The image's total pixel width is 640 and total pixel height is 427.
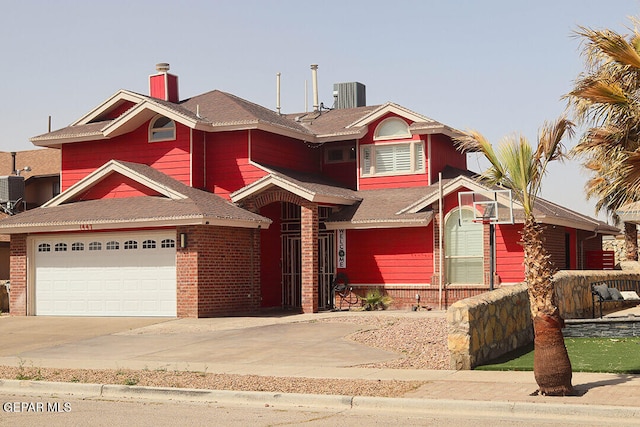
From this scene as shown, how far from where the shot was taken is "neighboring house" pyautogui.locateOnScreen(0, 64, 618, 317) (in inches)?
972

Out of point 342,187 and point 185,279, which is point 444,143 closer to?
point 342,187

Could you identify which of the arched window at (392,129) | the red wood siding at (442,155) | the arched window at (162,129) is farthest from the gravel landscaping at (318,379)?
the arched window at (162,129)

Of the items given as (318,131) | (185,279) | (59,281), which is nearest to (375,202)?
(318,131)

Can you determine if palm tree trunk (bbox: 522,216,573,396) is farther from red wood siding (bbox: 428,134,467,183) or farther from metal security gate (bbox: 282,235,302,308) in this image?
metal security gate (bbox: 282,235,302,308)

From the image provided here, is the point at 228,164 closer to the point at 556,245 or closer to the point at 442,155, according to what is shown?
the point at 442,155

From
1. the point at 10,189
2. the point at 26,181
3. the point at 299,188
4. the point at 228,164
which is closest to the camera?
the point at 299,188

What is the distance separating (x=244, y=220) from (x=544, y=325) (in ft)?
47.8

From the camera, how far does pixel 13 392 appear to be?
13.4m

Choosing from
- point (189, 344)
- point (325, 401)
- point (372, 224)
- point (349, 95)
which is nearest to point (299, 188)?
point (372, 224)

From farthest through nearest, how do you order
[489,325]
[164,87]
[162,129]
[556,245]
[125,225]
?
[164,87]
[162,129]
[556,245]
[125,225]
[489,325]

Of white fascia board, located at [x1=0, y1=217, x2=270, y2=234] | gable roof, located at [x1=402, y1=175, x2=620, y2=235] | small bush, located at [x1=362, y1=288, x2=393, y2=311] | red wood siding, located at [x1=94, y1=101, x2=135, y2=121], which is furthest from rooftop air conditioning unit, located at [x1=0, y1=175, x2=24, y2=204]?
gable roof, located at [x1=402, y1=175, x2=620, y2=235]

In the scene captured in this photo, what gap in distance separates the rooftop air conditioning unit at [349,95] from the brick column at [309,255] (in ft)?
36.0

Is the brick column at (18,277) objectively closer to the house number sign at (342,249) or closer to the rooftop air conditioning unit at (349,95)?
the house number sign at (342,249)

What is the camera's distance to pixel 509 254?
24969 millimetres
